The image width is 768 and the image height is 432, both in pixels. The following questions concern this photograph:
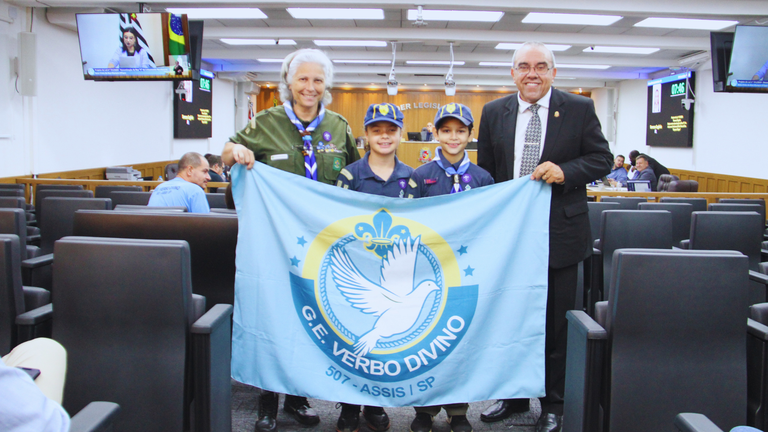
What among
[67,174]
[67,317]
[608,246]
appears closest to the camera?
[67,317]

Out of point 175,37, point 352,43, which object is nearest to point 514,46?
point 352,43

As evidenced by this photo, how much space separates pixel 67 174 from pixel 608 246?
7.87 m

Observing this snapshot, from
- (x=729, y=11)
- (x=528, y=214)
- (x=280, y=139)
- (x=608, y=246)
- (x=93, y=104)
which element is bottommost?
(x=608, y=246)

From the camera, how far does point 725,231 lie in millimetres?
3002

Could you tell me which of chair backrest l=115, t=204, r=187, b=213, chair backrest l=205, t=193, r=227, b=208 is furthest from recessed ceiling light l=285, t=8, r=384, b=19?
chair backrest l=115, t=204, r=187, b=213

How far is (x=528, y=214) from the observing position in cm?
197

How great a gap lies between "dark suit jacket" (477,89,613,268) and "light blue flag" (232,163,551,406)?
7.3 inches

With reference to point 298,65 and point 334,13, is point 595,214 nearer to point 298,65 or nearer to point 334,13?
point 298,65

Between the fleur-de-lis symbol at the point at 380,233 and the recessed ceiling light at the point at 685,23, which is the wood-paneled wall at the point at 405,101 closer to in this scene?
the recessed ceiling light at the point at 685,23

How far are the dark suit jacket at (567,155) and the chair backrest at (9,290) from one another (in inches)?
74.4

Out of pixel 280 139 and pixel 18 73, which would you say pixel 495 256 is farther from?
pixel 18 73

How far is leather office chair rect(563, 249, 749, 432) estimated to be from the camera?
1.57m

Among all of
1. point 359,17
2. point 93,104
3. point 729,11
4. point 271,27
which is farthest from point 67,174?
point 729,11

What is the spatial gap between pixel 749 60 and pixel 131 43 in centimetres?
788
